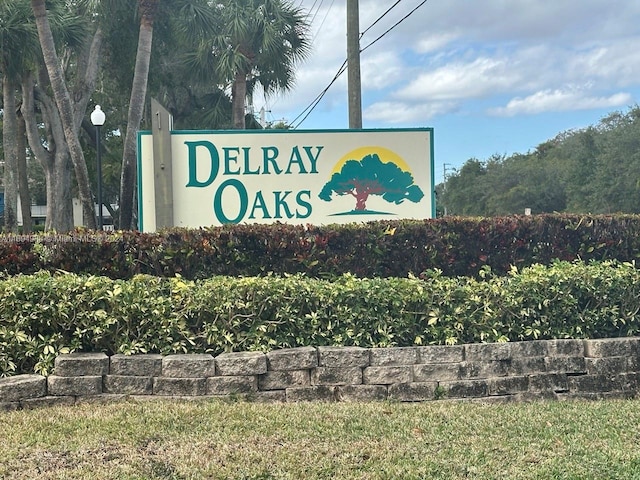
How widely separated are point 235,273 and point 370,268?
1200 mm

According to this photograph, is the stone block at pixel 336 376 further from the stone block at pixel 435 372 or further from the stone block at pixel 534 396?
the stone block at pixel 534 396

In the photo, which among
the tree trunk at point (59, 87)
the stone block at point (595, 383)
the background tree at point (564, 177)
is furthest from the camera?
the background tree at point (564, 177)

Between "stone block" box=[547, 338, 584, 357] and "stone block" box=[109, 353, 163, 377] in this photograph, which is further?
"stone block" box=[547, 338, 584, 357]

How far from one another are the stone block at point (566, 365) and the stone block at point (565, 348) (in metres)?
0.03

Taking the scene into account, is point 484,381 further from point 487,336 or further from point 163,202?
point 163,202

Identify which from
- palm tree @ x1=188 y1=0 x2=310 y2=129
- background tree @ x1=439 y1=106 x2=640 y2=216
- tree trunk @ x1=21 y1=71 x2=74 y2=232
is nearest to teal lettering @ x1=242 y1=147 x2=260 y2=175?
palm tree @ x1=188 y1=0 x2=310 y2=129

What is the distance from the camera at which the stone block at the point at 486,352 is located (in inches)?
186

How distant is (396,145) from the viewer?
6848mm

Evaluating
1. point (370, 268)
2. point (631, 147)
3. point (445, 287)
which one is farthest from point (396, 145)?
point (631, 147)

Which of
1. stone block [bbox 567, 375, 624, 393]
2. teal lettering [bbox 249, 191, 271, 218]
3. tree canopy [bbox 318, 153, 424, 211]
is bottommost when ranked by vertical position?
stone block [bbox 567, 375, 624, 393]

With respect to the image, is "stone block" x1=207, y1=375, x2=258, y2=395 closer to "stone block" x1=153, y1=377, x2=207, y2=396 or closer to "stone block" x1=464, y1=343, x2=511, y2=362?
"stone block" x1=153, y1=377, x2=207, y2=396

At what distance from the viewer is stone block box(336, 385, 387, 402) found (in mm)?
4570

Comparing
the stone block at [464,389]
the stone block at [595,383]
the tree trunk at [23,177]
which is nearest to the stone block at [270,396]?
the stone block at [464,389]

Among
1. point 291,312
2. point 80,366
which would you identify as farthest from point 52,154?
point 291,312
